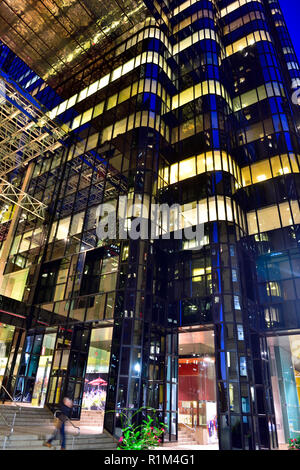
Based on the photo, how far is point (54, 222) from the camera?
26234 mm

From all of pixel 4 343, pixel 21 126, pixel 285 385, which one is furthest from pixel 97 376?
pixel 21 126

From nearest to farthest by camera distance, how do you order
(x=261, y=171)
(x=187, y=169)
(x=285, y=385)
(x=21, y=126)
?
(x=285, y=385)
(x=261, y=171)
(x=187, y=169)
(x=21, y=126)

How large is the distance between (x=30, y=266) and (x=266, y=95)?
25.3m

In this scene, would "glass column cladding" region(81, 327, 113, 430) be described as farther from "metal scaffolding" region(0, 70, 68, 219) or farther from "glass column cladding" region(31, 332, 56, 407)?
"metal scaffolding" region(0, 70, 68, 219)

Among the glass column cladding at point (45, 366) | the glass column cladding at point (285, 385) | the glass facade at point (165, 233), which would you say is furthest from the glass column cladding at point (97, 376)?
the glass column cladding at point (285, 385)

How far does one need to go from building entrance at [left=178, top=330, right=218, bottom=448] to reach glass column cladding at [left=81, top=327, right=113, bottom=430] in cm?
676

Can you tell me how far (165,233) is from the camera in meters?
22.0

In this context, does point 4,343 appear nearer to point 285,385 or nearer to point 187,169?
point 187,169

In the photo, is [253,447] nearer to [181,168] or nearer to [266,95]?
[181,168]

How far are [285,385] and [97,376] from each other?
1779 cm

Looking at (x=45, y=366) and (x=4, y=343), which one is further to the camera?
(x=45, y=366)

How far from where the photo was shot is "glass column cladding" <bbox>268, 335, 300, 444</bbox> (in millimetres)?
21266

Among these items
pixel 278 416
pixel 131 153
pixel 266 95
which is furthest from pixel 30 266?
pixel 266 95

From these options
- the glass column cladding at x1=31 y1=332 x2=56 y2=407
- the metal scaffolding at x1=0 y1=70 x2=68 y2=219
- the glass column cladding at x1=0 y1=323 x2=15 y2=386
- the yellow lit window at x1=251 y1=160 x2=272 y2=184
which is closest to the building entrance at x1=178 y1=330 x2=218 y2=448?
the glass column cladding at x1=31 y1=332 x2=56 y2=407
